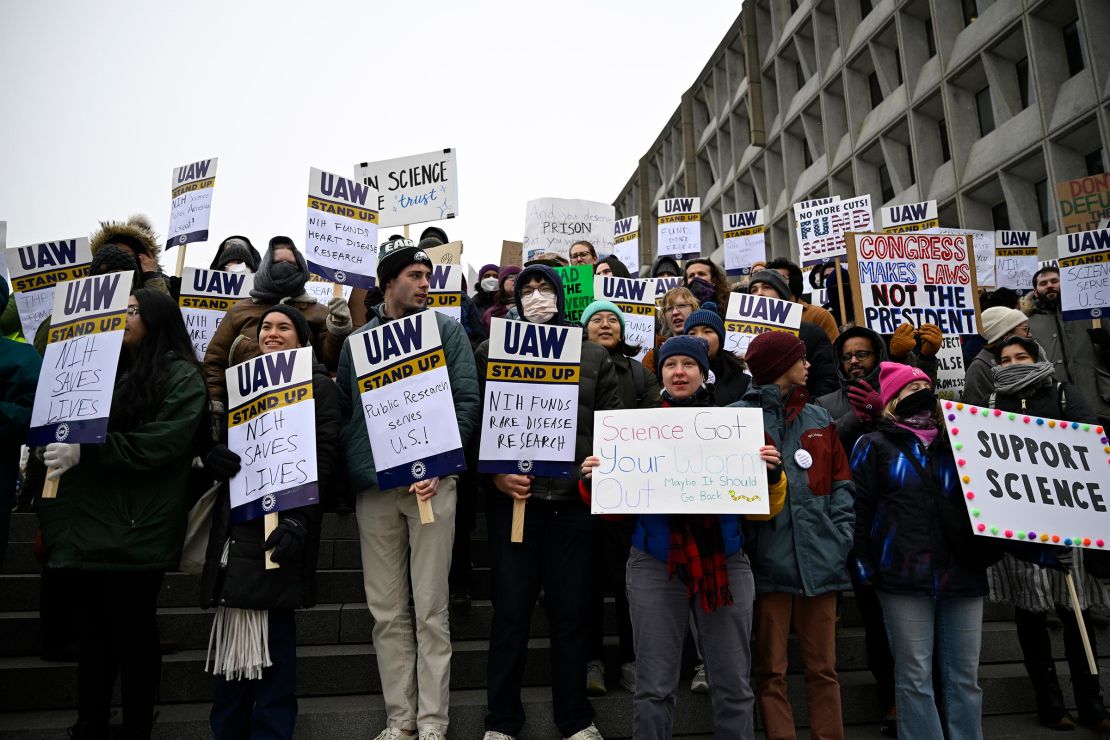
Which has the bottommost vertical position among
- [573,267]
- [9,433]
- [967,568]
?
[967,568]

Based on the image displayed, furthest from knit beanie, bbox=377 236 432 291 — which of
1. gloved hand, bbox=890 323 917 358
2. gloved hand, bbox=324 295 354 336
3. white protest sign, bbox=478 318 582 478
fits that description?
gloved hand, bbox=890 323 917 358

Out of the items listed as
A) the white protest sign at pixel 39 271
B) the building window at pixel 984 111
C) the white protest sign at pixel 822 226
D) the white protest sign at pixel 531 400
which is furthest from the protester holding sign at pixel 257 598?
the building window at pixel 984 111

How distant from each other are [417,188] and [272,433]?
5673 millimetres

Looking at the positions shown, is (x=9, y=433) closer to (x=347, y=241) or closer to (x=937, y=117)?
(x=347, y=241)

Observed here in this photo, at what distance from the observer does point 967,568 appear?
3.75 m

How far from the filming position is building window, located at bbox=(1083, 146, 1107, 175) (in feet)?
51.7

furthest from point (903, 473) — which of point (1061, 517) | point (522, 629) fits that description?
point (522, 629)

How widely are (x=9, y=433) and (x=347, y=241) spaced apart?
4.00m

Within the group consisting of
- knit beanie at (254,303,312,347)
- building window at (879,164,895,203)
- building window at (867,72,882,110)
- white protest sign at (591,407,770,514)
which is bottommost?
white protest sign at (591,407,770,514)

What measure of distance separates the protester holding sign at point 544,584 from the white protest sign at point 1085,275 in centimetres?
607

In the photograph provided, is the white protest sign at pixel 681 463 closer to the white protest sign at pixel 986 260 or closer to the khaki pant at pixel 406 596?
the khaki pant at pixel 406 596

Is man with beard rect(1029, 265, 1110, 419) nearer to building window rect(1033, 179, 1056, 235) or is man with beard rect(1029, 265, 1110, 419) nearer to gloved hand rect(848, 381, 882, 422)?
gloved hand rect(848, 381, 882, 422)

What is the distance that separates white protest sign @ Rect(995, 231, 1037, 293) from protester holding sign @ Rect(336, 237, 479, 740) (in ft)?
33.0

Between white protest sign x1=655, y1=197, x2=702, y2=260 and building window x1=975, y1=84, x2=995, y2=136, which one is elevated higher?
building window x1=975, y1=84, x2=995, y2=136
